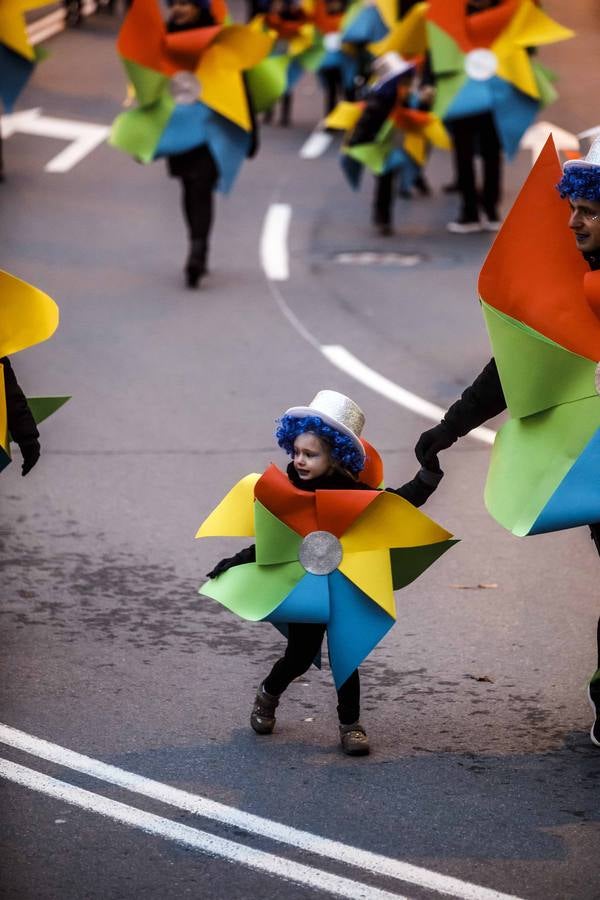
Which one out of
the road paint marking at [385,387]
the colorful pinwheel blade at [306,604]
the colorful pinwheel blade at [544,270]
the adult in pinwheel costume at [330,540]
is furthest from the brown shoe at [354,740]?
the road paint marking at [385,387]

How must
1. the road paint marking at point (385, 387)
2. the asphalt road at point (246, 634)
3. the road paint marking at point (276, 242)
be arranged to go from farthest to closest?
the road paint marking at point (276, 242) < the road paint marking at point (385, 387) < the asphalt road at point (246, 634)

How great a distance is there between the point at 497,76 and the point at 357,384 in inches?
189

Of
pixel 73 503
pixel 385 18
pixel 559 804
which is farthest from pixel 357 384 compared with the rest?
pixel 385 18

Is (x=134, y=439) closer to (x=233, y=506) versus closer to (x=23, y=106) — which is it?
(x=233, y=506)

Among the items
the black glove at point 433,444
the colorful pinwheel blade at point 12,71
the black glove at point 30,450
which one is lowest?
the colorful pinwheel blade at point 12,71

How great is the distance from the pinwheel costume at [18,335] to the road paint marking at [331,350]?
3194 mm

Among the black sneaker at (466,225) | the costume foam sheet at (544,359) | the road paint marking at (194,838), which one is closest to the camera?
the road paint marking at (194,838)

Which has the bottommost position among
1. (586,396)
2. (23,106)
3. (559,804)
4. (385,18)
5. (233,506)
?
(23,106)

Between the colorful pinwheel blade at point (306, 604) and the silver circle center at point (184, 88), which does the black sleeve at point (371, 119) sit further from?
the colorful pinwheel blade at point (306, 604)

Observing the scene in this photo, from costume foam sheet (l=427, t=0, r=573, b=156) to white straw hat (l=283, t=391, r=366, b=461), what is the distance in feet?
29.4

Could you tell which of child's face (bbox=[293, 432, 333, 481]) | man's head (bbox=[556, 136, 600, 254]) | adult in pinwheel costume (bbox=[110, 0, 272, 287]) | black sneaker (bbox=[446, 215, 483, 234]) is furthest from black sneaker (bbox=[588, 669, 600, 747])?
black sneaker (bbox=[446, 215, 483, 234])

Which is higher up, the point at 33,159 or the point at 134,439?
the point at 134,439

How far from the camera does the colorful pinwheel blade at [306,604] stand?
5266 mm

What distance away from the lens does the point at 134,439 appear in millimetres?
9000
